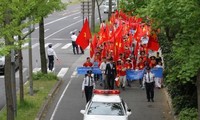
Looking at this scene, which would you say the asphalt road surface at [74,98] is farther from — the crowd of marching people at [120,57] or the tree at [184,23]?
the tree at [184,23]

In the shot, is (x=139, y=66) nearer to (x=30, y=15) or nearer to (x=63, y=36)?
(x=30, y=15)

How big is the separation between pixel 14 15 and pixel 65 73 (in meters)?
15.0

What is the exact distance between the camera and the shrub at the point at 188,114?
17500 mm

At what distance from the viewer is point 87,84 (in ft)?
69.2

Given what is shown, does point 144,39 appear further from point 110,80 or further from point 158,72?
point 110,80

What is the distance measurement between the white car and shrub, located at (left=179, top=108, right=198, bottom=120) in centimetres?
175

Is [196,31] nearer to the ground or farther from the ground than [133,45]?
farther from the ground

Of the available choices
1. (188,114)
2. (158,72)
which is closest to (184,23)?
(188,114)

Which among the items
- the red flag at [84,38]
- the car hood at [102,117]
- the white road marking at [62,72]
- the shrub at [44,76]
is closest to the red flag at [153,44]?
the red flag at [84,38]

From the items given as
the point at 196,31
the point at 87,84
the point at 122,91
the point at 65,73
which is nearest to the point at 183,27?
the point at 196,31

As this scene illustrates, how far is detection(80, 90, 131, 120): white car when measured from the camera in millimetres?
17297

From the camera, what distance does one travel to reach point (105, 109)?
58.1 ft

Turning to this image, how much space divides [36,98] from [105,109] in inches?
224

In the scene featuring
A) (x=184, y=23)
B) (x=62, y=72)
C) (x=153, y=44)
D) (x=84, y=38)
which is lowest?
(x=62, y=72)
